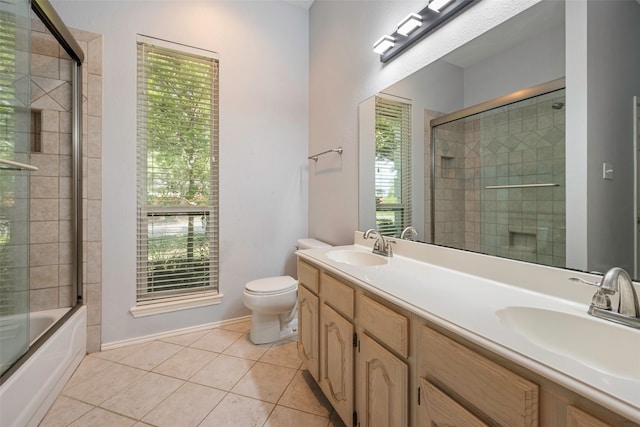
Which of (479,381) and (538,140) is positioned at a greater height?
(538,140)

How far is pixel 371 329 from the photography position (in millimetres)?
1053

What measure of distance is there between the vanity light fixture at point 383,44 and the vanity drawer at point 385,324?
149 centimetres

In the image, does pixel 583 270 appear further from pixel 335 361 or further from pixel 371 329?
pixel 335 361

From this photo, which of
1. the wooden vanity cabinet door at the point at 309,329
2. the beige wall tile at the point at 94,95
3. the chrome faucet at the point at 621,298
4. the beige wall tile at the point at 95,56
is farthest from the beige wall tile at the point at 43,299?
the chrome faucet at the point at 621,298

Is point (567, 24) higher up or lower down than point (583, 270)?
higher up

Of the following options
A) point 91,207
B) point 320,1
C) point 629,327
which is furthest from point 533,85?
point 91,207

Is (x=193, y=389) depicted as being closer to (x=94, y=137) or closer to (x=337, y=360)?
(x=337, y=360)

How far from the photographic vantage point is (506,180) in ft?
3.64

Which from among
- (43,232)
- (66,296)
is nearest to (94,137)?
(43,232)

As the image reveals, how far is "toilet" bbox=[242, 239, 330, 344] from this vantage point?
6.70 feet

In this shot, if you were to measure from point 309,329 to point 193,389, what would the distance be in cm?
80

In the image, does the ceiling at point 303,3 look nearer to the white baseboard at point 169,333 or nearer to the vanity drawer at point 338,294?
the vanity drawer at point 338,294

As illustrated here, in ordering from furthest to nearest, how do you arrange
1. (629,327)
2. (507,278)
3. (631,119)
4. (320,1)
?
(320,1), (507,278), (631,119), (629,327)

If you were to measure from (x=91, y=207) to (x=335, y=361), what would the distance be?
203 centimetres
